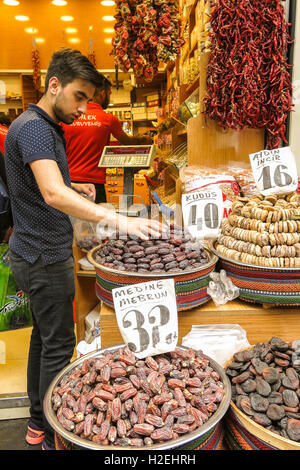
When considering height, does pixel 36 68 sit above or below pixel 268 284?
above

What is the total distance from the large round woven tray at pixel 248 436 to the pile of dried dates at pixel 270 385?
0.03 meters

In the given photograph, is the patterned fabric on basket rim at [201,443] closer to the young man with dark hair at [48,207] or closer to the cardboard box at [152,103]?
the young man with dark hair at [48,207]

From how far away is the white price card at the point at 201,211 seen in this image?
65.1 inches

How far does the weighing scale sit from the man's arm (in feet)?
3.67

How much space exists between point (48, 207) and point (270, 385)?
119cm

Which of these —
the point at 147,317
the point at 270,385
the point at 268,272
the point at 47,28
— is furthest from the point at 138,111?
the point at 270,385

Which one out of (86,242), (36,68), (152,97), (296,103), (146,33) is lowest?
(86,242)

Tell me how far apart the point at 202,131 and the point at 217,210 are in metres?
0.91

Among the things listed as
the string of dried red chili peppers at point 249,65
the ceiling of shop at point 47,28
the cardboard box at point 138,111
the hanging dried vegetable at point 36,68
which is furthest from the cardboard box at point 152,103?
the string of dried red chili peppers at point 249,65

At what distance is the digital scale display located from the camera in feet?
8.67

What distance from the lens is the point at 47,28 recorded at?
20.2 ft

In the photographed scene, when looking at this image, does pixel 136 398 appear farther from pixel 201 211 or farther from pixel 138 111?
pixel 138 111

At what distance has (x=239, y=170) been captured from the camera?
2254 mm
